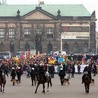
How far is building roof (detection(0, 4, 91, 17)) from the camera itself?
376 feet

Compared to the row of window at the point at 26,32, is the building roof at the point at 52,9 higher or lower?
higher

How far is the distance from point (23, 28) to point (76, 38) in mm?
11946

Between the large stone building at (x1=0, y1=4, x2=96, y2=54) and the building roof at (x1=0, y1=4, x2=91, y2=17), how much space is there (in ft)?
0.73

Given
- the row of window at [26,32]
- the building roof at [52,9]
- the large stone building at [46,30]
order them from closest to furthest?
the large stone building at [46,30] < the row of window at [26,32] < the building roof at [52,9]

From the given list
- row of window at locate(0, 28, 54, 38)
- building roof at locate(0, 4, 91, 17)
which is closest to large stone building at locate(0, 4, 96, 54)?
row of window at locate(0, 28, 54, 38)

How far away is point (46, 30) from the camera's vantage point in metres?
114

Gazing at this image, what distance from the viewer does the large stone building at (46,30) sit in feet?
367

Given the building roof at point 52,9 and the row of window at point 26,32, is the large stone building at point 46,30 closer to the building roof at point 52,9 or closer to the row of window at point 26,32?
the row of window at point 26,32

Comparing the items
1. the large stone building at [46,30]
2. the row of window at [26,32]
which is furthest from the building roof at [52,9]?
the row of window at [26,32]

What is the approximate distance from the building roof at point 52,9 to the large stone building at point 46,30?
221mm

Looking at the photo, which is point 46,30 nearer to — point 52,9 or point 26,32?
point 26,32

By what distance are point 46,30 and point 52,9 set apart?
6237mm

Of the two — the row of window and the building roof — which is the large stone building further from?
the building roof

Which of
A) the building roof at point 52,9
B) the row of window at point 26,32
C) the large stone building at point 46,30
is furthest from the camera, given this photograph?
the building roof at point 52,9
